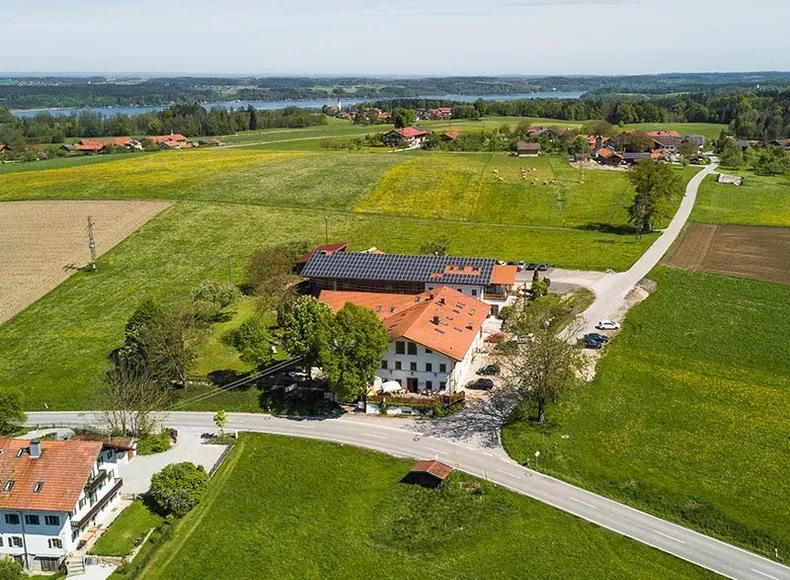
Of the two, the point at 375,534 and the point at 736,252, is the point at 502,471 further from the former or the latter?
the point at 736,252

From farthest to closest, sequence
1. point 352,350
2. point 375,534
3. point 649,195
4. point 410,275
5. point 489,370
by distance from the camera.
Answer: point 649,195, point 410,275, point 489,370, point 352,350, point 375,534

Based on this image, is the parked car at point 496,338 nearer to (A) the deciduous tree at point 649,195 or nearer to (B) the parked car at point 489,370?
(B) the parked car at point 489,370

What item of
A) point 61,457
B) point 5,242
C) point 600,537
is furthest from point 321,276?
point 5,242

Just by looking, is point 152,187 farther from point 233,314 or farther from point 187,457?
point 187,457

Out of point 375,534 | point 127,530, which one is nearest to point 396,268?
point 375,534

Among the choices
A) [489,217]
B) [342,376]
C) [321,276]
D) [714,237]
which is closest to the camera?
[342,376]
